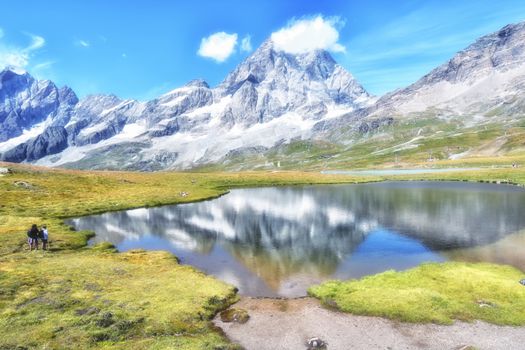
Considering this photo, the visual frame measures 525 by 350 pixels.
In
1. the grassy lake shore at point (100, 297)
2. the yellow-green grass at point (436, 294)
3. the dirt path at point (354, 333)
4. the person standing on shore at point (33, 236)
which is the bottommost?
the dirt path at point (354, 333)

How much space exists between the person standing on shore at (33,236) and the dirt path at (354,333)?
32628mm

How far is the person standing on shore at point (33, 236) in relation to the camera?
48094 millimetres

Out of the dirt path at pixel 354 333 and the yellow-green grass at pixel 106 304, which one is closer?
the yellow-green grass at pixel 106 304

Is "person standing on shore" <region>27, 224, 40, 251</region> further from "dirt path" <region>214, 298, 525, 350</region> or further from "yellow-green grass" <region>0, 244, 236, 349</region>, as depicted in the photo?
"dirt path" <region>214, 298, 525, 350</region>

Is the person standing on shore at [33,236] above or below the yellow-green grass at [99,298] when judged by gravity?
above

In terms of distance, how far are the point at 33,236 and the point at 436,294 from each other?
47.3 meters

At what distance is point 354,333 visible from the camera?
25.9 m

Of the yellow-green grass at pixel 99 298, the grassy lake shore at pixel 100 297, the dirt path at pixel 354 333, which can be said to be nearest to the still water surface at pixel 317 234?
the grassy lake shore at pixel 100 297

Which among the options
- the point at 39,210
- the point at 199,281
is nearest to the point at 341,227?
the point at 199,281

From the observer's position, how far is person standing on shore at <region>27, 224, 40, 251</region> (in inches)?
1893

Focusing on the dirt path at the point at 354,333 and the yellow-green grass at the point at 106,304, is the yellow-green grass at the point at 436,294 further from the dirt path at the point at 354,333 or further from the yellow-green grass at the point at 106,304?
the yellow-green grass at the point at 106,304

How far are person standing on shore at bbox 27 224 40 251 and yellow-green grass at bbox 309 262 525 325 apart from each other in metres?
36.7

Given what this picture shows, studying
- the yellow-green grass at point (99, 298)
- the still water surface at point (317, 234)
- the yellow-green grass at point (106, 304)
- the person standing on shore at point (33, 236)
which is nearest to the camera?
the yellow-green grass at point (106, 304)

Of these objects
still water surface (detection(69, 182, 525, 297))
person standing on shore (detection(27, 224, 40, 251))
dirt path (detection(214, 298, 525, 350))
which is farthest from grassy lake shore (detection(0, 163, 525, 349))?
still water surface (detection(69, 182, 525, 297))
